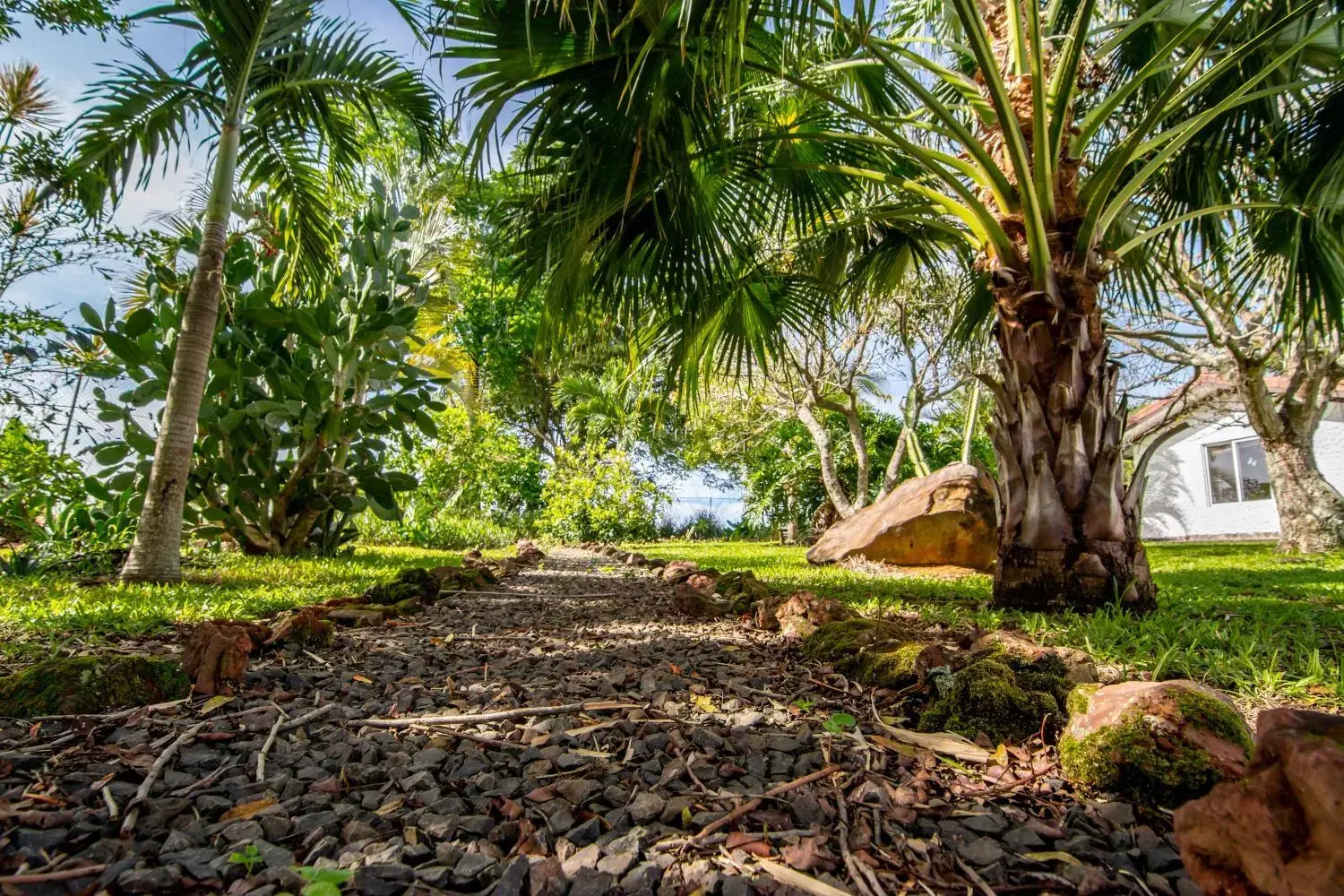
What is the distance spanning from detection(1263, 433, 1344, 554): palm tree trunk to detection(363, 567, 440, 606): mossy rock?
9.44m

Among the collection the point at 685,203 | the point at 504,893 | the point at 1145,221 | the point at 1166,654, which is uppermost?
the point at 1145,221

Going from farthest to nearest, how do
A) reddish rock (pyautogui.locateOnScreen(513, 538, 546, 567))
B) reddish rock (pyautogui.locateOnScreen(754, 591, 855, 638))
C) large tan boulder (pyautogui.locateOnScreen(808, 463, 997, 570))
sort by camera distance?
reddish rock (pyautogui.locateOnScreen(513, 538, 546, 567)) → large tan boulder (pyautogui.locateOnScreen(808, 463, 997, 570)) → reddish rock (pyautogui.locateOnScreen(754, 591, 855, 638))

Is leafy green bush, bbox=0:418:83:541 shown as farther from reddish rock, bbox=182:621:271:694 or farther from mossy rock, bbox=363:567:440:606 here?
reddish rock, bbox=182:621:271:694

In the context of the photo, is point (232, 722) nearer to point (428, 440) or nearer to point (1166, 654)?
point (1166, 654)

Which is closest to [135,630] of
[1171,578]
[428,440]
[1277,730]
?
[1277,730]

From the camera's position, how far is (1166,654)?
1.78 m

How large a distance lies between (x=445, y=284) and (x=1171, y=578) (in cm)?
1210

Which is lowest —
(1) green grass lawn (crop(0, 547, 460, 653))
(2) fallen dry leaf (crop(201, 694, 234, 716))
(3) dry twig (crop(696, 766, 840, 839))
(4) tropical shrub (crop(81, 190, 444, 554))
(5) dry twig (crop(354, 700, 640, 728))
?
(3) dry twig (crop(696, 766, 840, 839))

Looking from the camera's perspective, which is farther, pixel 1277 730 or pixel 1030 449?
pixel 1030 449

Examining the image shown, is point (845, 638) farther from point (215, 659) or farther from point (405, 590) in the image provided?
point (405, 590)

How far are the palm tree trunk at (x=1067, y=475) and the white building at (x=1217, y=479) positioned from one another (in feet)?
36.2

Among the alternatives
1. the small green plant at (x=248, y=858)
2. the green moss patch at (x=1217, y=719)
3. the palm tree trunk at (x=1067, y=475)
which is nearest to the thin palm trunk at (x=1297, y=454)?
the palm tree trunk at (x=1067, y=475)

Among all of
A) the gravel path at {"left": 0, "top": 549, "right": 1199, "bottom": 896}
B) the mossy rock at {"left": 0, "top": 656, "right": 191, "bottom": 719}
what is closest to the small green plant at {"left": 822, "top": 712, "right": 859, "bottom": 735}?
the gravel path at {"left": 0, "top": 549, "right": 1199, "bottom": 896}

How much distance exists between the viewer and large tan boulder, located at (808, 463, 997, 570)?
5.77 meters
